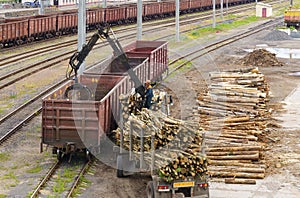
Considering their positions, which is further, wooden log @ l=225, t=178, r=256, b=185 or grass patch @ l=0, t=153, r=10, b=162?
grass patch @ l=0, t=153, r=10, b=162

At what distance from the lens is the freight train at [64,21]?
157 ft

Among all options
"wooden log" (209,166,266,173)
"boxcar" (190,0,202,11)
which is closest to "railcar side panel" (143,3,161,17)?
"boxcar" (190,0,202,11)

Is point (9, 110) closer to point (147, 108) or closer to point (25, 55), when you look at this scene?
point (147, 108)

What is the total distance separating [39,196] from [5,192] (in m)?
1.05

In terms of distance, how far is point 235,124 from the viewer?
22531 millimetres

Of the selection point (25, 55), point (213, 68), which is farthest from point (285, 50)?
point (25, 55)

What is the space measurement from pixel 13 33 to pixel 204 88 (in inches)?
839

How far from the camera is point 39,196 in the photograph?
54.4ft

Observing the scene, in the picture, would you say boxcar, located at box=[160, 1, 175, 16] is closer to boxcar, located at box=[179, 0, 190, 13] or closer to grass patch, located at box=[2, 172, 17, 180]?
boxcar, located at box=[179, 0, 190, 13]

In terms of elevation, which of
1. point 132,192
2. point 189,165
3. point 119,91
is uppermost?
point 119,91

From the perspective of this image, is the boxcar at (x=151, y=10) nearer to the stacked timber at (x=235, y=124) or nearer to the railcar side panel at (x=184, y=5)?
the railcar side panel at (x=184, y=5)

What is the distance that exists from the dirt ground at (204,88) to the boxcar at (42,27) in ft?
39.5

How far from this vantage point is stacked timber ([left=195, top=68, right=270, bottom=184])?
61.3 ft

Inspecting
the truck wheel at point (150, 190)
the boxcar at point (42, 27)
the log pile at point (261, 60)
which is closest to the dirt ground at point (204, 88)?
the log pile at point (261, 60)
